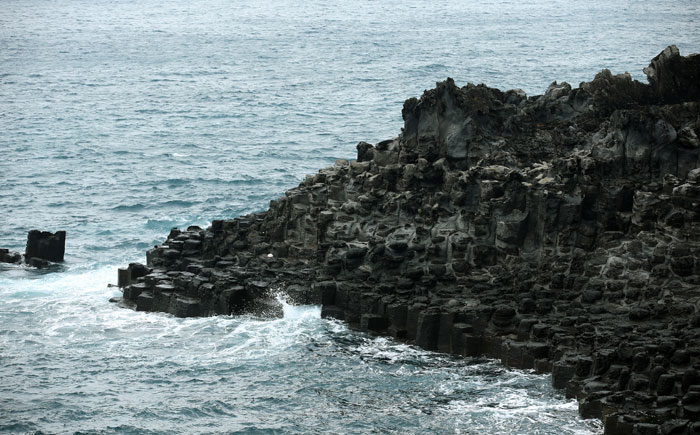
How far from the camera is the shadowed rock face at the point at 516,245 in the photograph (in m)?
48.3

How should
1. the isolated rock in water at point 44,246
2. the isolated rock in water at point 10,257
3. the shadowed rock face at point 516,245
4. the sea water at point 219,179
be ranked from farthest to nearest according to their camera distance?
the isolated rock in water at point 10,257 → the isolated rock in water at point 44,246 → the sea water at point 219,179 → the shadowed rock face at point 516,245

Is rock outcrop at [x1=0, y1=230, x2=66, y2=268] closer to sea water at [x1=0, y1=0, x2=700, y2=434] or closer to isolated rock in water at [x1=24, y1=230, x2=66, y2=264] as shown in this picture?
isolated rock in water at [x1=24, y1=230, x2=66, y2=264]

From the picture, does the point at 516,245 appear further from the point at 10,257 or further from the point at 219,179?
the point at 219,179

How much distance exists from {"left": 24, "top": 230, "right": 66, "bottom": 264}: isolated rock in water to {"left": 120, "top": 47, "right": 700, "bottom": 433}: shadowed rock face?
7.60 metres

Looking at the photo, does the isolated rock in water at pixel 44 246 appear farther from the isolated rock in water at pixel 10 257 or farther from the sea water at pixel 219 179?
the sea water at pixel 219 179

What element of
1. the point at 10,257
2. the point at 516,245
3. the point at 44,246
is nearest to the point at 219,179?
the point at 44,246

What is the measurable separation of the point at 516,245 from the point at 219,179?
4144cm

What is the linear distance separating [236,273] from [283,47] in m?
106

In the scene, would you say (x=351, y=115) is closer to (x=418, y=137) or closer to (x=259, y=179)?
(x=259, y=179)

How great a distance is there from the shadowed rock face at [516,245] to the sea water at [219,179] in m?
1.64

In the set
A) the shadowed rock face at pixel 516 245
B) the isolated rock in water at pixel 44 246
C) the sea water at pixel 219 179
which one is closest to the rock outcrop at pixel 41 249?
the isolated rock in water at pixel 44 246

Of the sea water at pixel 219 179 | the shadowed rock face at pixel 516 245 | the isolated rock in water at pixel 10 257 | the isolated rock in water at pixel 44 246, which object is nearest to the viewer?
the shadowed rock face at pixel 516 245

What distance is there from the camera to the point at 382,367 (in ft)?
168

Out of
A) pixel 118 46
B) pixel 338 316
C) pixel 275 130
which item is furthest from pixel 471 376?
pixel 118 46
